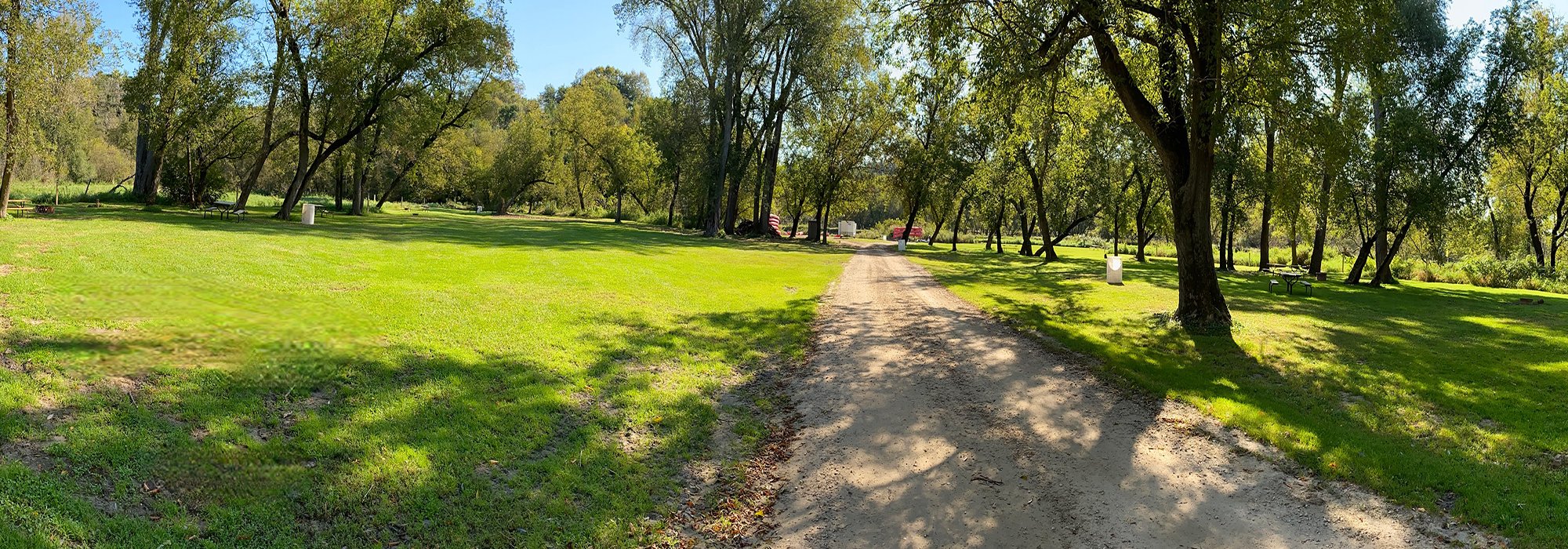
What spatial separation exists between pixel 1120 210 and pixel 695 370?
39.7 m

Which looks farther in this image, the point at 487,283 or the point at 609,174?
the point at 609,174

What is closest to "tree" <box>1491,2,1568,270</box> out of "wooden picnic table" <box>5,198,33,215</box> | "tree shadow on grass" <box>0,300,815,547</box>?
"tree shadow on grass" <box>0,300,815,547</box>

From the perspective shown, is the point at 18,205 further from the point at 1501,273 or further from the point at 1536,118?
the point at 1501,273

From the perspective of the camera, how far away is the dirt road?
4.87 meters

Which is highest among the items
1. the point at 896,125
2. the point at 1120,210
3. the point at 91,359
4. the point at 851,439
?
the point at 896,125

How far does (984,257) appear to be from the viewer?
41.1m

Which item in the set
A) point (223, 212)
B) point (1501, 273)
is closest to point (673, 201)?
point (223, 212)

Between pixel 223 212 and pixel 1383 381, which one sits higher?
pixel 223 212

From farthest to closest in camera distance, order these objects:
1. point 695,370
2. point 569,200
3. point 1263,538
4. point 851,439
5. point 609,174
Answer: point 569,200
point 609,174
point 695,370
point 851,439
point 1263,538

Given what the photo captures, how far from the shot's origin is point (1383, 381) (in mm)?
9281

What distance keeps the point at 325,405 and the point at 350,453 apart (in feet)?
2.91

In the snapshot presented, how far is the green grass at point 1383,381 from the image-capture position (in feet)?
18.9

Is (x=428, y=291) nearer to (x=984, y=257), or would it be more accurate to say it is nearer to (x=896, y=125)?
(x=984, y=257)

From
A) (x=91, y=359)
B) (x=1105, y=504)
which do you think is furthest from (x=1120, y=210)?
(x=91, y=359)
